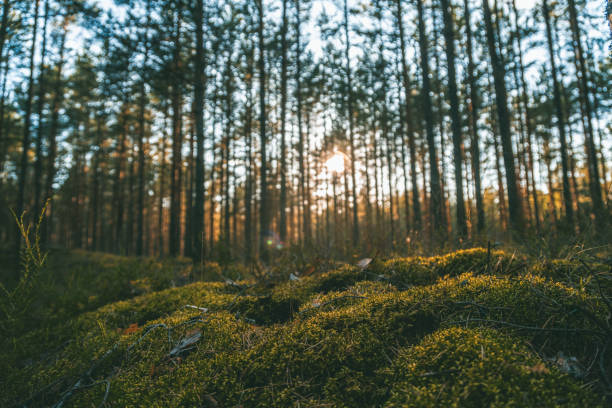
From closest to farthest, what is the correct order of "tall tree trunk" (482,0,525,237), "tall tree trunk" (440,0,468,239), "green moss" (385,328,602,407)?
"green moss" (385,328,602,407)
"tall tree trunk" (482,0,525,237)
"tall tree trunk" (440,0,468,239)

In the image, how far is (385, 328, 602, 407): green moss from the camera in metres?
1.11

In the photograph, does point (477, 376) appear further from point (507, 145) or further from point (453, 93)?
point (453, 93)

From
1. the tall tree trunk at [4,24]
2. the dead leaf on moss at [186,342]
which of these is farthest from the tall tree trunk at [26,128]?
the dead leaf on moss at [186,342]

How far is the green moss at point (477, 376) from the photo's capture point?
1.11m

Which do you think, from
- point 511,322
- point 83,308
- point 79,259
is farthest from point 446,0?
point 79,259

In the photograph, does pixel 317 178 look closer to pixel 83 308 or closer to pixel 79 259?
pixel 79 259

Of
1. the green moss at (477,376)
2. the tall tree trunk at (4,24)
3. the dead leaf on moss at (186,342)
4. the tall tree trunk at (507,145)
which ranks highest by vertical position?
the tall tree trunk at (4,24)

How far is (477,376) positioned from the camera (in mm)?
1223

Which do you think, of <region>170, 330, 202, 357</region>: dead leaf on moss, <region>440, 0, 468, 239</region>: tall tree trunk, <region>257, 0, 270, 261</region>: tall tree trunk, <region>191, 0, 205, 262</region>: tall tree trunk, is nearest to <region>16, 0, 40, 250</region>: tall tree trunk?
<region>191, 0, 205, 262</region>: tall tree trunk

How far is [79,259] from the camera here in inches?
456

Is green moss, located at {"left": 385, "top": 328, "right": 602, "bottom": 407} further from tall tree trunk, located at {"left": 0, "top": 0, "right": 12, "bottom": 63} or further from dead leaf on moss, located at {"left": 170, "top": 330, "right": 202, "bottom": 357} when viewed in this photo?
tall tree trunk, located at {"left": 0, "top": 0, "right": 12, "bottom": 63}

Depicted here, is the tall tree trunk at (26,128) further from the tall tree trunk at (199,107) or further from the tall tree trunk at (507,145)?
the tall tree trunk at (507,145)

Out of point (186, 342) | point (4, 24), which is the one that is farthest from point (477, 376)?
point (4, 24)

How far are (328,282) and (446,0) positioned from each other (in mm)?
9588
